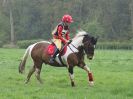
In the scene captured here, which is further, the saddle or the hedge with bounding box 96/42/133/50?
the hedge with bounding box 96/42/133/50

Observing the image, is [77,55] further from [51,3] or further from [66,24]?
[51,3]

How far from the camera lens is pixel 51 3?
90.5 metres

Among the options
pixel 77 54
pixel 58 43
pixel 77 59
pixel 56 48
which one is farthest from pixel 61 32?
pixel 77 59

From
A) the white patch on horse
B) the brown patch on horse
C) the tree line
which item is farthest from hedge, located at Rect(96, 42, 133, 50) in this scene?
the brown patch on horse

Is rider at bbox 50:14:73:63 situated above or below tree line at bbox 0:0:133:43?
above

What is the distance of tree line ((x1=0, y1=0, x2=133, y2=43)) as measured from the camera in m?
82.7

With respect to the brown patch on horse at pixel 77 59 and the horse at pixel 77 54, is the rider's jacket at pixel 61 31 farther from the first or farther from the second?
the brown patch on horse at pixel 77 59

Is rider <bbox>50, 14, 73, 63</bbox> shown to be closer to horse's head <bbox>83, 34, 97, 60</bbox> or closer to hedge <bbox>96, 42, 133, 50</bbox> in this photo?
horse's head <bbox>83, 34, 97, 60</bbox>

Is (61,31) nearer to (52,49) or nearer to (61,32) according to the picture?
(61,32)

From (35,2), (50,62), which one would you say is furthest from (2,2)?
(50,62)

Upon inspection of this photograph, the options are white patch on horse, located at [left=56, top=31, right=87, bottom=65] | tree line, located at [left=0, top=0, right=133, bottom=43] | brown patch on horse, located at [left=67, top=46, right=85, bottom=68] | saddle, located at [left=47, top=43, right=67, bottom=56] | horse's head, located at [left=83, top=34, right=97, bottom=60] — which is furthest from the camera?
tree line, located at [left=0, top=0, right=133, bottom=43]

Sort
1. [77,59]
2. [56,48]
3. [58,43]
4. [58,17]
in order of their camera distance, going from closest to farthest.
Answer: [77,59], [56,48], [58,43], [58,17]

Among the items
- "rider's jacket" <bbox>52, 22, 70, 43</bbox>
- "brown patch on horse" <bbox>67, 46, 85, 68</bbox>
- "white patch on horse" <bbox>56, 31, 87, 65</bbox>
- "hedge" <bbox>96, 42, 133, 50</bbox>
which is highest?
"rider's jacket" <bbox>52, 22, 70, 43</bbox>

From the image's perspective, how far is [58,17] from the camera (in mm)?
87062
